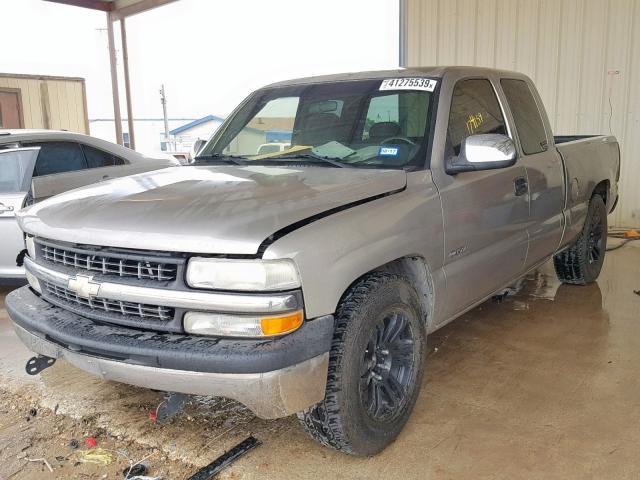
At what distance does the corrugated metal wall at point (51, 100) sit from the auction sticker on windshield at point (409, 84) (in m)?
14.0

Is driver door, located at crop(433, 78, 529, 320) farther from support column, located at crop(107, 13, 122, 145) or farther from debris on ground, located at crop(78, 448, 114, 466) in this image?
support column, located at crop(107, 13, 122, 145)

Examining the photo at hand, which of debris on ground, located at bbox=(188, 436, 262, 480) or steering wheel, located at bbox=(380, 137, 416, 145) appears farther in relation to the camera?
steering wheel, located at bbox=(380, 137, 416, 145)

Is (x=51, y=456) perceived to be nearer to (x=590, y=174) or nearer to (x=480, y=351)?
(x=480, y=351)

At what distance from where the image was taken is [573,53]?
340 inches

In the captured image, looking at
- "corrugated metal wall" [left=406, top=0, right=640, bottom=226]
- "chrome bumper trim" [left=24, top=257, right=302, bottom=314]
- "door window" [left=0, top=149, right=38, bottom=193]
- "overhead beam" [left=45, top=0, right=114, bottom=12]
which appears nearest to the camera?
"chrome bumper trim" [left=24, top=257, right=302, bottom=314]

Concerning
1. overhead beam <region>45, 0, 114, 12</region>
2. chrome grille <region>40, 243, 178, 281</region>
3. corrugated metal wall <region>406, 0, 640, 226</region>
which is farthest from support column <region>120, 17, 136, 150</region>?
chrome grille <region>40, 243, 178, 281</region>

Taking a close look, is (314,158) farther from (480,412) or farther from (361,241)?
(480,412)

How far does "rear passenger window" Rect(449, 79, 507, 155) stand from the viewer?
345 centimetres

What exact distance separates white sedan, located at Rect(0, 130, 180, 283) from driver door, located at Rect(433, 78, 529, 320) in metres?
2.88

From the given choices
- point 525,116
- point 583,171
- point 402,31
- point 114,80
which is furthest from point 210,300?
point 114,80

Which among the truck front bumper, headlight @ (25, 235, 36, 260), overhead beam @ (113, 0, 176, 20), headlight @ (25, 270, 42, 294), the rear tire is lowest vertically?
the rear tire

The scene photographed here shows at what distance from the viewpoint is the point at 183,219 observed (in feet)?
7.82

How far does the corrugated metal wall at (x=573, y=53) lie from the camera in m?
8.27

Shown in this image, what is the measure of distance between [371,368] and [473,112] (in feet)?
5.96
